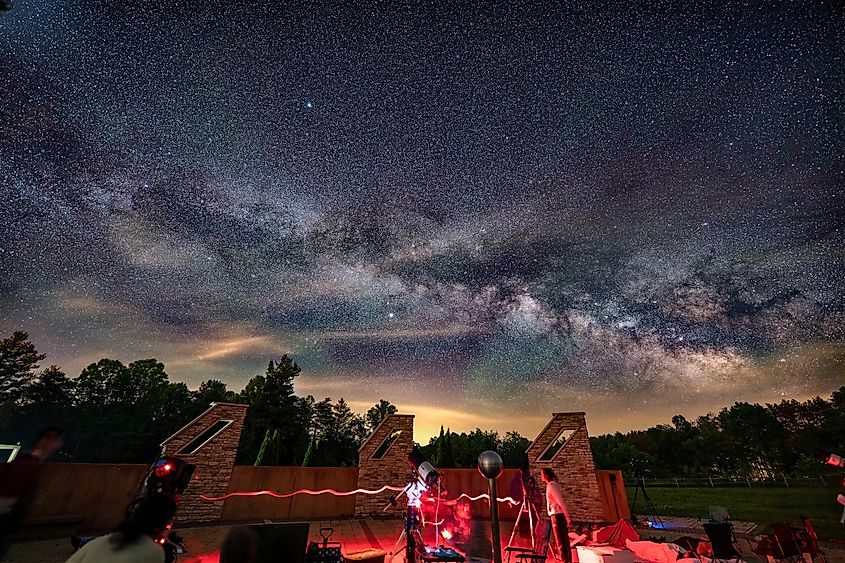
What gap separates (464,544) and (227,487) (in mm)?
8036

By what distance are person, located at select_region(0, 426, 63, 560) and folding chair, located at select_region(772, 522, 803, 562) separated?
1261 cm

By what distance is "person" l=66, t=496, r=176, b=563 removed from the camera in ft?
7.73

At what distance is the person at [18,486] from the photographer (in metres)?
4.68

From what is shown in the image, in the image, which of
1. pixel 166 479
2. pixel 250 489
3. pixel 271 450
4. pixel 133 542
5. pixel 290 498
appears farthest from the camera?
pixel 271 450

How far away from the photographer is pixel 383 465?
547 inches

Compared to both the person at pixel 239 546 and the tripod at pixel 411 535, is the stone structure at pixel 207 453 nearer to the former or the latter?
the tripod at pixel 411 535

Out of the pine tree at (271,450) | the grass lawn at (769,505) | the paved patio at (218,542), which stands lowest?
the paved patio at (218,542)

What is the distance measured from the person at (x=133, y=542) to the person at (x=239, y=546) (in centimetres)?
54

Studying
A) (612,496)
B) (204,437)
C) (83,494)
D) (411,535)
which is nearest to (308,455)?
(204,437)

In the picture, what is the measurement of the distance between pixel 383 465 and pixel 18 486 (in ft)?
35.6

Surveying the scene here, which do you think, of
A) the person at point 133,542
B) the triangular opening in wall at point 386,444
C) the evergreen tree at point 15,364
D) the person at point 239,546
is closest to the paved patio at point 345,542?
the triangular opening in wall at point 386,444

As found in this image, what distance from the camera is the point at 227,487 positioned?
37.9 feet

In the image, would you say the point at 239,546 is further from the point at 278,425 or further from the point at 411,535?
the point at 278,425

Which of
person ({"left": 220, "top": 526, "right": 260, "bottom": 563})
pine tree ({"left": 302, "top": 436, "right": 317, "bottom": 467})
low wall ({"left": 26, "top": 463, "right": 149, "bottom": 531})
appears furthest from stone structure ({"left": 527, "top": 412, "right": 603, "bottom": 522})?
pine tree ({"left": 302, "top": 436, "right": 317, "bottom": 467})
